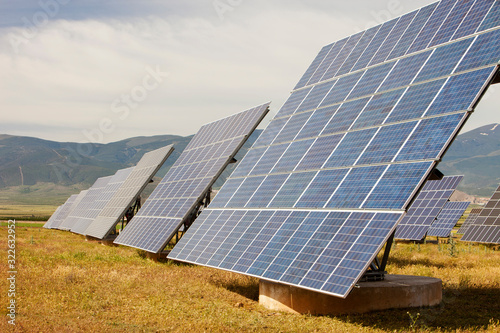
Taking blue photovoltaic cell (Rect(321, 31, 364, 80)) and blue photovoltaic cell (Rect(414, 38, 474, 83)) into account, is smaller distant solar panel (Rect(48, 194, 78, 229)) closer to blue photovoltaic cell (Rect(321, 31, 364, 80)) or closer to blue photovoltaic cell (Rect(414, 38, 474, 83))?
blue photovoltaic cell (Rect(321, 31, 364, 80))

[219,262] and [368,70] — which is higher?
[368,70]

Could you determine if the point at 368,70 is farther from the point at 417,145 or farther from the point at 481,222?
the point at 481,222

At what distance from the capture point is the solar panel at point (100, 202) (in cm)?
4953

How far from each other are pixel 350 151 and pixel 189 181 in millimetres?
14427

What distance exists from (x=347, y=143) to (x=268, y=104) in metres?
11.0

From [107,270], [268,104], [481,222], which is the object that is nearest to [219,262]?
[107,270]

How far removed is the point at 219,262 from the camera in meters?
18.2

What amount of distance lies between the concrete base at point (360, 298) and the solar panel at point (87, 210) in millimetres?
36631

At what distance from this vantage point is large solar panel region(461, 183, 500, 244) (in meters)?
41.2

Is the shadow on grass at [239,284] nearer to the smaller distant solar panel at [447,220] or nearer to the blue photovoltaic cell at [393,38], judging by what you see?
the blue photovoltaic cell at [393,38]

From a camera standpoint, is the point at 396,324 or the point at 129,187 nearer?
the point at 396,324

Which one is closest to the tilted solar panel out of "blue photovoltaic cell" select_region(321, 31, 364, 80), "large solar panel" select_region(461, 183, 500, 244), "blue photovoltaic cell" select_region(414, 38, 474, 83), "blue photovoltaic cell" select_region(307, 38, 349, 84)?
"large solar panel" select_region(461, 183, 500, 244)

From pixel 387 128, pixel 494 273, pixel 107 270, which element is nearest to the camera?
pixel 387 128

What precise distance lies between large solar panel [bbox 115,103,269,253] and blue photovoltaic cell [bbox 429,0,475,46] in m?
11.3
